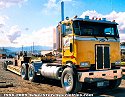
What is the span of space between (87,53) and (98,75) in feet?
3.35

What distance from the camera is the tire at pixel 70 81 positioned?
33.8 ft

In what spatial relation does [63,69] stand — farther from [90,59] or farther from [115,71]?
[115,71]

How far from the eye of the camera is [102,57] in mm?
10984

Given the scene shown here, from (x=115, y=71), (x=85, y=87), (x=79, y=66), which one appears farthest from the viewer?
(x=85, y=87)

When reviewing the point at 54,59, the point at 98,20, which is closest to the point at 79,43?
the point at 98,20

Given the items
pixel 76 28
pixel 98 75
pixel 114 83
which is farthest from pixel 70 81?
pixel 114 83

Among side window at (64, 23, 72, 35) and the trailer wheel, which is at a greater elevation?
side window at (64, 23, 72, 35)

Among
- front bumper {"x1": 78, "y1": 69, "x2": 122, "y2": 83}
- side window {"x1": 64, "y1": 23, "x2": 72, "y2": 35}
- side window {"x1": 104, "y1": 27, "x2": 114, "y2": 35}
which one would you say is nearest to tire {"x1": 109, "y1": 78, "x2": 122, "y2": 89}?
front bumper {"x1": 78, "y1": 69, "x2": 122, "y2": 83}

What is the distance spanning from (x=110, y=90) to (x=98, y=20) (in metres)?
3.28

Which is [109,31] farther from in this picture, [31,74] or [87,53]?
[31,74]

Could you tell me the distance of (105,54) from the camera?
36.3 ft

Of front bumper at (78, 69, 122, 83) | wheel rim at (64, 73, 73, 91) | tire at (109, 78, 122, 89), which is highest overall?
front bumper at (78, 69, 122, 83)

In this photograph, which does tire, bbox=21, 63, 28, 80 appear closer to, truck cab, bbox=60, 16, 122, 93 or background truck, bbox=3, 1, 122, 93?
background truck, bbox=3, 1, 122, 93

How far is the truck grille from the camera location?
35.5 ft
